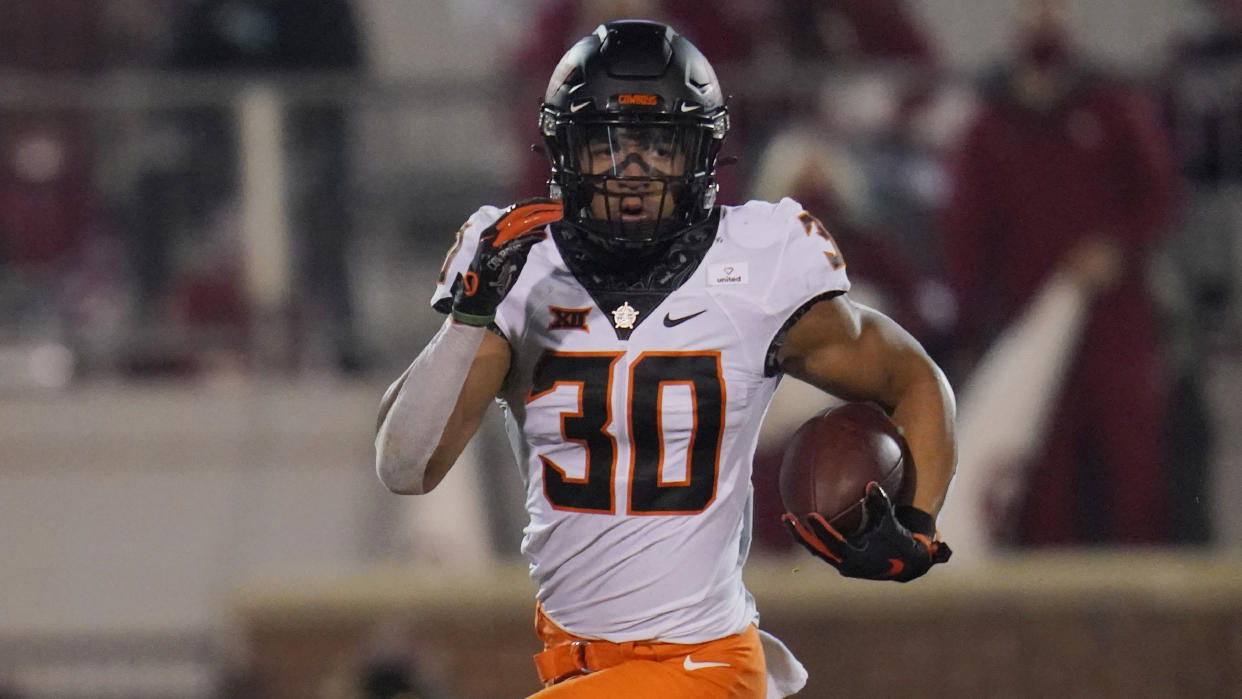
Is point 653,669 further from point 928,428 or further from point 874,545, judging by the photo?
point 928,428

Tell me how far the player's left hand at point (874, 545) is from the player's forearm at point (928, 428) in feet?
0.51

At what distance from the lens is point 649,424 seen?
311 cm

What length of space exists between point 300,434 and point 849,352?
4.08 meters

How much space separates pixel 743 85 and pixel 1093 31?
5.94 ft

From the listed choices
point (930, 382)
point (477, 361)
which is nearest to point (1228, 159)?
point (930, 382)

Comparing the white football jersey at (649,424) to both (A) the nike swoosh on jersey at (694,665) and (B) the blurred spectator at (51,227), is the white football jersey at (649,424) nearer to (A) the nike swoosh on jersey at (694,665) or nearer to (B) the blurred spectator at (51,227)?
(A) the nike swoosh on jersey at (694,665)

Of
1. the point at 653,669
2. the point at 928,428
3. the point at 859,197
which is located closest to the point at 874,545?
the point at 928,428

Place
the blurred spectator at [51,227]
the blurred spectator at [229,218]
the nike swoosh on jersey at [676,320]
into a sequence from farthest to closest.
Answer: the blurred spectator at [51,227] → the blurred spectator at [229,218] → the nike swoosh on jersey at [676,320]

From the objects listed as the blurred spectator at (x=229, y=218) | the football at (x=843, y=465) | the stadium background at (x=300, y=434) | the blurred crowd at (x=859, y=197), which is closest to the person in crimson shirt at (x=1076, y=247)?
the blurred crowd at (x=859, y=197)

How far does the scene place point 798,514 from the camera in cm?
314

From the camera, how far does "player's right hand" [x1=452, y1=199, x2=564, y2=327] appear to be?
294 cm

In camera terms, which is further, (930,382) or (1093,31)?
(1093,31)

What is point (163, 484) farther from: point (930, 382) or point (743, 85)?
point (930, 382)

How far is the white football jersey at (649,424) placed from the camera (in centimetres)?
312
